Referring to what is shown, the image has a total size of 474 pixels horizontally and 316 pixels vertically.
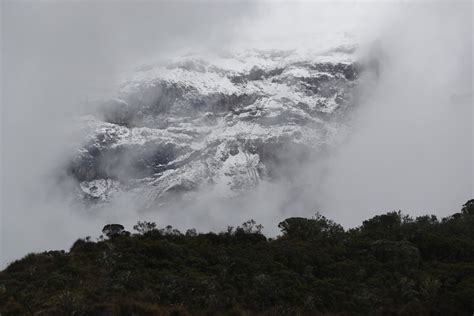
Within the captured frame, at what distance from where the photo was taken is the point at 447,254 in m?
57.4

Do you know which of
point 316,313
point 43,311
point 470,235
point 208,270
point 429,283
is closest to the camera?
point 43,311

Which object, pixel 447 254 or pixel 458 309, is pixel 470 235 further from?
pixel 458 309

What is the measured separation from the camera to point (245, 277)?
157 ft

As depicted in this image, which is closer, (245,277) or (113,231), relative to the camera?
(245,277)

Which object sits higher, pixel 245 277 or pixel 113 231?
pixel 113 231

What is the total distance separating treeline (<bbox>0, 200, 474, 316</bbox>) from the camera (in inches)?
1655

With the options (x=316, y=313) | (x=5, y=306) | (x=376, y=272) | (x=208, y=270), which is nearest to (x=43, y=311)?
(x=5, y=306)

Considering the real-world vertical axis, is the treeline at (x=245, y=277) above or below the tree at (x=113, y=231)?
below

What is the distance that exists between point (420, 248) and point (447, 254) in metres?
2.79

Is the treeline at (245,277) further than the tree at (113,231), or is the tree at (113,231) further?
the tree at (113,231)

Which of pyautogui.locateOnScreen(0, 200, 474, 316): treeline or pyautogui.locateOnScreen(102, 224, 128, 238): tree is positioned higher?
pyautogui.locateOnScreen(102, 224, 128, 238): tree

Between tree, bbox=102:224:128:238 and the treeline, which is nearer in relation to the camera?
the treeline

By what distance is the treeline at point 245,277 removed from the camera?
138 ft

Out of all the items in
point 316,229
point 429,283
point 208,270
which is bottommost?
point 429,283
